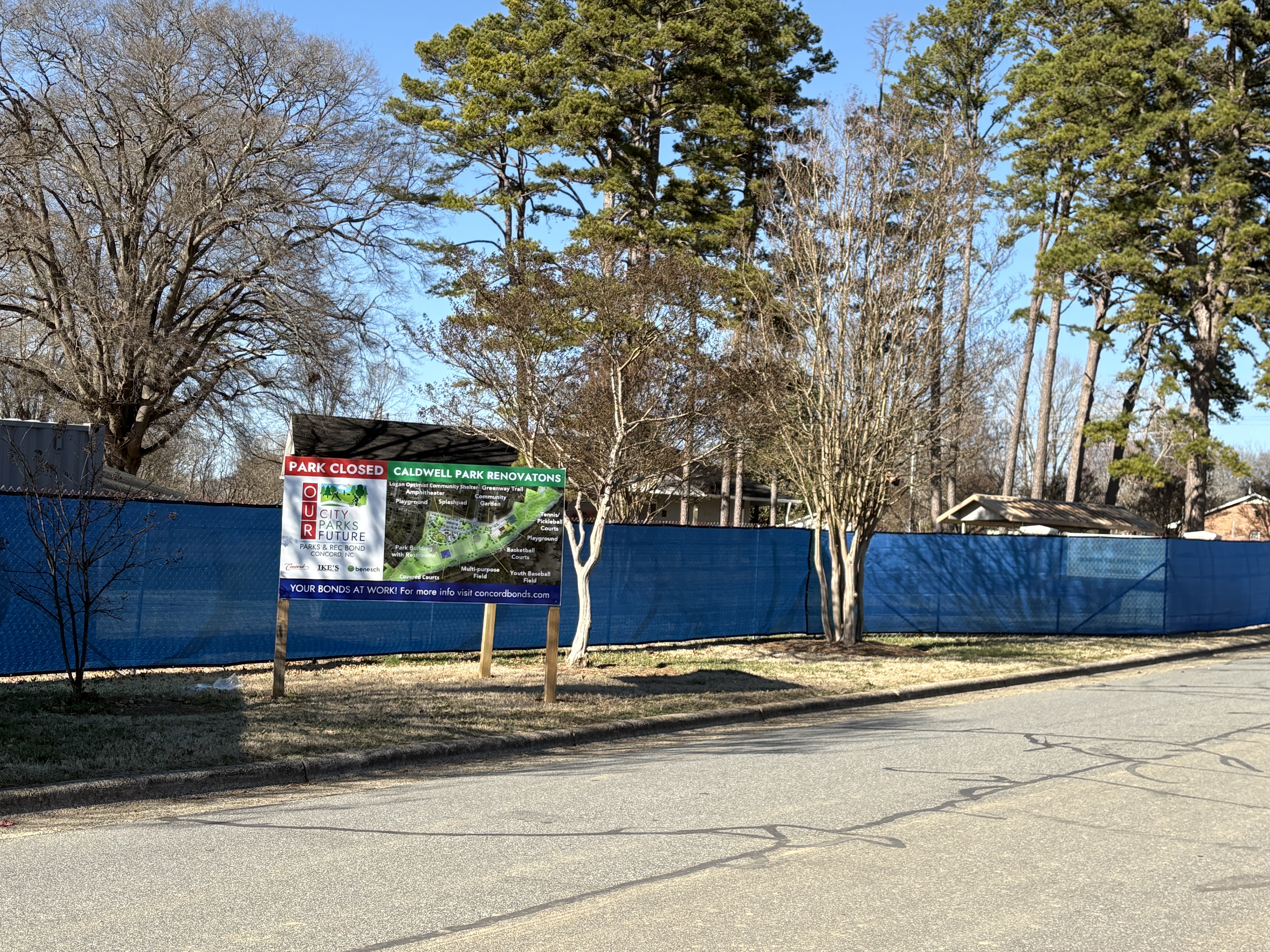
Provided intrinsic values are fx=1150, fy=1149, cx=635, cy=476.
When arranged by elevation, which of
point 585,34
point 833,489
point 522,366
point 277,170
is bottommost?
point 833,489

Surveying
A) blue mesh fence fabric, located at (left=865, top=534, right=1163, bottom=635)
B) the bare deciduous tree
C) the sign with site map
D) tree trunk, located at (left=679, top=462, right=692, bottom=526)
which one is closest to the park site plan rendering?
the sign with site map

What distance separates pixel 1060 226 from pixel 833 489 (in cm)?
2053

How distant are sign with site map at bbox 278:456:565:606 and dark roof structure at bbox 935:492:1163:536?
Answer: 32045 millimetres

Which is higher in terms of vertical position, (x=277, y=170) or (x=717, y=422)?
(x=277, y=170)

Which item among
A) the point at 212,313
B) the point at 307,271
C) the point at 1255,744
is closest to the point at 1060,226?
the point at 307,271

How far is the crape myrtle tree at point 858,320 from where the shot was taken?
56.7 feet

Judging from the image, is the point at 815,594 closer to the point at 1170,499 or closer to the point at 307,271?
the point at 307,271

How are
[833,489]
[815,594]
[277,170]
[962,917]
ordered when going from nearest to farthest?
[962,917] → [833,489] → [815,594] → [277,170]

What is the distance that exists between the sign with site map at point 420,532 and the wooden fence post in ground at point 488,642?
41.1 inches

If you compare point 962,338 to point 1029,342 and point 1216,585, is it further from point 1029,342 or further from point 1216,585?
point 1029,342

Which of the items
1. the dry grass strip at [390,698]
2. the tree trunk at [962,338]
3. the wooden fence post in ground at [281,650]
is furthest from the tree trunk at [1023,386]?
the wooden fence post in ground at [281,650]

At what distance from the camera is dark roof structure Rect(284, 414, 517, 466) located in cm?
2691

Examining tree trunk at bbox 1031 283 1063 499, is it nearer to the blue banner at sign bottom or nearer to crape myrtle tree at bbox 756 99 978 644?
crape myrtle tree at bbox 756 99 978 644

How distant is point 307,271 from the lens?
26.9m
